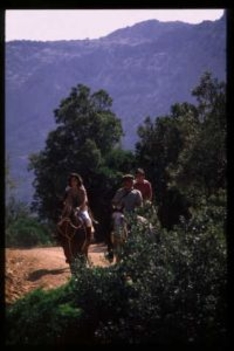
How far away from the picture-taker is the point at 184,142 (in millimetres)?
7918

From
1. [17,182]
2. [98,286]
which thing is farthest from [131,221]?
A: [17,182]

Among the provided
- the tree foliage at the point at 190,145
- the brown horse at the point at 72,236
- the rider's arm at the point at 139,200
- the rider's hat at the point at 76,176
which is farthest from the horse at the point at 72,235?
the tree foliage at the point at 190,145

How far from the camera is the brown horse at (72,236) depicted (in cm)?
748

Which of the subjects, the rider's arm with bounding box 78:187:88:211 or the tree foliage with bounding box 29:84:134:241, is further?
the rider's arm with bounding box 78:187:88:211

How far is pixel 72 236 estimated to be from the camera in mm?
7508

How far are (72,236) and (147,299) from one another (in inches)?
60.1

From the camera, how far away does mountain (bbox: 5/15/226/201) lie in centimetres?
610

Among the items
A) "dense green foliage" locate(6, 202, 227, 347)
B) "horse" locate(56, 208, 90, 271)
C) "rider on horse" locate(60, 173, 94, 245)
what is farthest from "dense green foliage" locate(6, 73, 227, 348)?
"horse" locate(56, 208, 90, 271)

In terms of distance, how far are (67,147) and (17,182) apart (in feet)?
3.20

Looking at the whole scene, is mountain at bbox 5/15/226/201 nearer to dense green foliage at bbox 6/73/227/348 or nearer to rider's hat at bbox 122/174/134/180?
dense green foliage at bbox 6/73/227/348

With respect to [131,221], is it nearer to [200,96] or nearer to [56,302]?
[56,302]

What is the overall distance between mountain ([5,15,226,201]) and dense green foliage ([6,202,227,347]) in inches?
39.4

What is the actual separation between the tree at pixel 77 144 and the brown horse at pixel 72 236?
33 centimetres

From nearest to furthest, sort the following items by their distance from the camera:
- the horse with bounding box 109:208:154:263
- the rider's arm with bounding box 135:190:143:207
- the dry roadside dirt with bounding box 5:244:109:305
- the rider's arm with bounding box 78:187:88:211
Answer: the dry roadside dirt with bounding box 5:244:109:305 → the horse with bounding box 109:208:154:263 → the rider's arm with bounding box 135:190:143:207 → the rider's arm with bounding box 78:187:88:211
